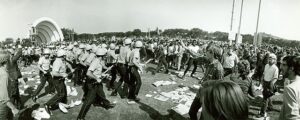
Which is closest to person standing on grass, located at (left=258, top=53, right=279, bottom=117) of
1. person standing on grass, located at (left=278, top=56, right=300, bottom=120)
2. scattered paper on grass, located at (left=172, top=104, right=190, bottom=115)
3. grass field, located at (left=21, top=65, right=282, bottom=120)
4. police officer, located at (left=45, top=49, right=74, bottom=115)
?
grass field, located at (left=21, top=65, right=282, bottom=120)

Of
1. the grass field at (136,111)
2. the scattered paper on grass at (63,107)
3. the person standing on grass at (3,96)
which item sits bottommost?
the grass field at (136,111)

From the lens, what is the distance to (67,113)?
7.03 m

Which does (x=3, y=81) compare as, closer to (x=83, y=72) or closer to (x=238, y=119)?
(x=238, y=119)

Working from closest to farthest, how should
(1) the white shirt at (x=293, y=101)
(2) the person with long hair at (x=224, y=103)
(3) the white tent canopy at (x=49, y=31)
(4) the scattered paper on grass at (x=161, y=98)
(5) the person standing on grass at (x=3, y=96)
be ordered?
(2) the person with long hair at (x=224, y=103) → (1) the white shirt at (x=293, y=101) → (5) the person standing on grass at (x=3, y=96) → (4) the scattered paper on grass at (x=161, y=98) → (3) the white tent canopy at (x=49, y=31)

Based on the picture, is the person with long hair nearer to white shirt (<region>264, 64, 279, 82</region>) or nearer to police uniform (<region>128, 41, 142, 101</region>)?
white shirt (<region>264, 64, 279, 82</region>)

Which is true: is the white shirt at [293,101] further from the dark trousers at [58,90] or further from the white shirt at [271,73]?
the dark trousers at [58,90]

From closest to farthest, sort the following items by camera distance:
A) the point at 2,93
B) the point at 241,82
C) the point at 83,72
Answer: the point at 2,93
the point at 241,82
the point at 83,72

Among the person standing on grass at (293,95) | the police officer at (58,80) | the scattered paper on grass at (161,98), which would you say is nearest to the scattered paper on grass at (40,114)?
the police officer at (58,80)

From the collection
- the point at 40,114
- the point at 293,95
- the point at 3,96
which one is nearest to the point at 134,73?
the point at 40,114

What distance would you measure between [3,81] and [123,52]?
17.8ft

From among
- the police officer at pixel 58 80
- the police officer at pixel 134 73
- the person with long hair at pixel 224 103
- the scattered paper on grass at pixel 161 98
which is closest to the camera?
the person with long hair at pixel 224 103

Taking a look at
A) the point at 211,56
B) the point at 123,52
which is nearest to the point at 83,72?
the point at 123,52

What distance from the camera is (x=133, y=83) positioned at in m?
8.15

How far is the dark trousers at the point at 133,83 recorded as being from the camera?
25.5 feet
